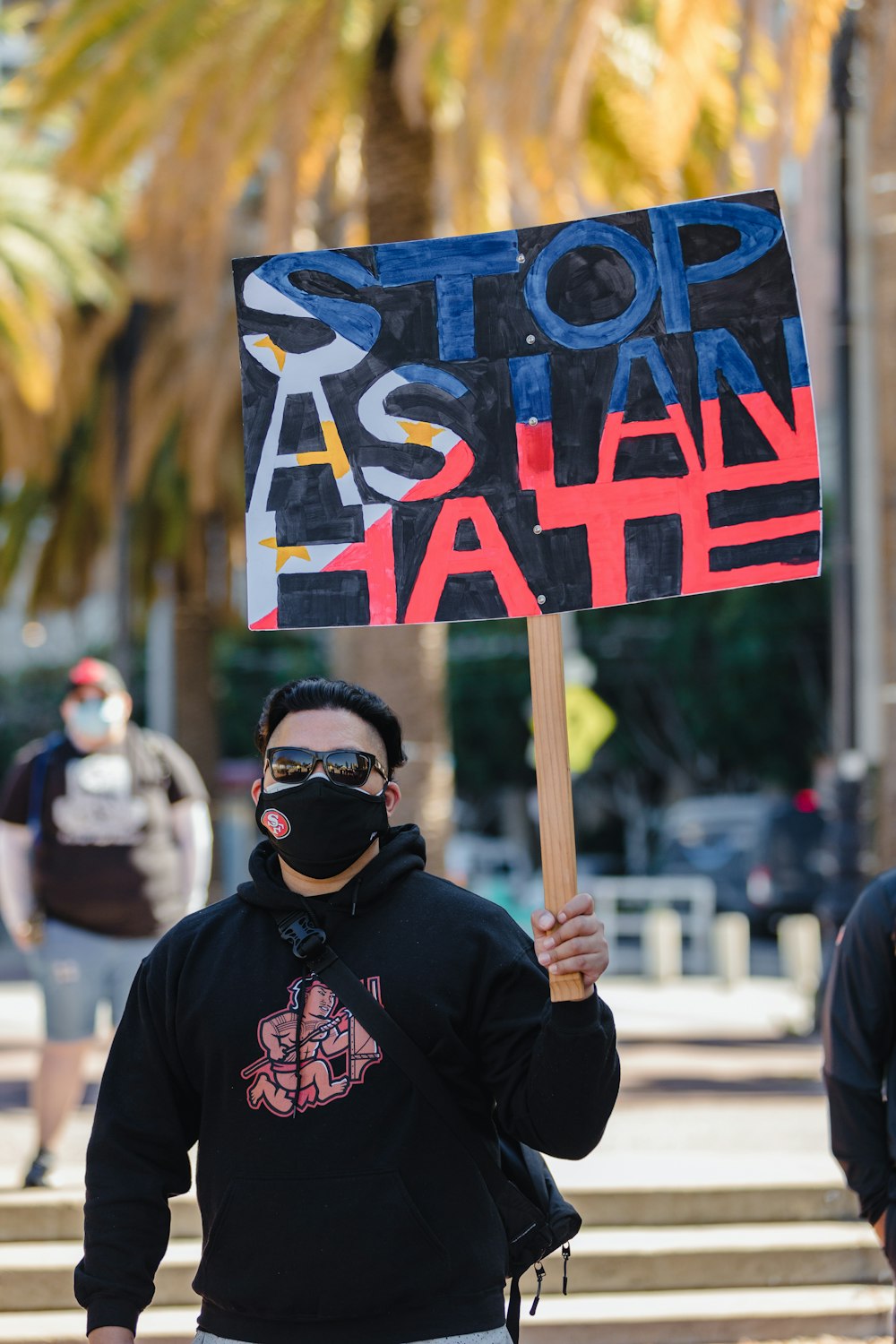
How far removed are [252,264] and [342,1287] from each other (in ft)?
5.84

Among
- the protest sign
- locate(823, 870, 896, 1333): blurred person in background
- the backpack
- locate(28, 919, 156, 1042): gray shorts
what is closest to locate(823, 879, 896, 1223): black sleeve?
locate(823, 870, 896, 1333): blurred person in background

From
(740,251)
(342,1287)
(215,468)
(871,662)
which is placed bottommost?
(342,1287)

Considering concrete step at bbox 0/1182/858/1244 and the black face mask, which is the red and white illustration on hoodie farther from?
concrete step at bbox 0/1182/858/1244

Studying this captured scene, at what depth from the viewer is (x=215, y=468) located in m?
18.2

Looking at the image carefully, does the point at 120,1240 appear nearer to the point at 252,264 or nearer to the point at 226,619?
the point at 252,264

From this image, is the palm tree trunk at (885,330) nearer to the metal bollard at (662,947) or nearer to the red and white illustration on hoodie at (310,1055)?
the red and white illustration on hoodie at (310,1055)

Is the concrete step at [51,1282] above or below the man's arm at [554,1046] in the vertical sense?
below

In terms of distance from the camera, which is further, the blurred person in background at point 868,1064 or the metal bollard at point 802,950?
the metal bollard at point 802,950

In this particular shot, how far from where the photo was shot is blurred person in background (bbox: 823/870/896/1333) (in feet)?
11.6

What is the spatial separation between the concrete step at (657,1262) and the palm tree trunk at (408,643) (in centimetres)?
408

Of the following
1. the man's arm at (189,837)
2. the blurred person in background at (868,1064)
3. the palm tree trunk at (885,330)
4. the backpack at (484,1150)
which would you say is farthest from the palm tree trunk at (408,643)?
the backpack at (484,1150)

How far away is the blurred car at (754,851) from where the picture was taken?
22.7 m

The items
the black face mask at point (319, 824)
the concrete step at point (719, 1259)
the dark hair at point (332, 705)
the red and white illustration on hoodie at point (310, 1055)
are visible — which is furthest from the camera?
the concrete step at point (719, 1259)

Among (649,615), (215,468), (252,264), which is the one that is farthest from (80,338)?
(649,615)
